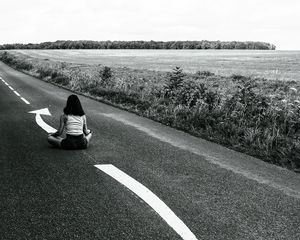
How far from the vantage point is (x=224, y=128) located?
10422 mm

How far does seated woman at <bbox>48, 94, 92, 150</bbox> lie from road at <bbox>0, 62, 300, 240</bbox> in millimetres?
182

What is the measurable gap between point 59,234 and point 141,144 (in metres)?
4.82

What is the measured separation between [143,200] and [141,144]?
3692mm

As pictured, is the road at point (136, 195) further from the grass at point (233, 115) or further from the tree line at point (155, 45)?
the tree line at point (155, 45)

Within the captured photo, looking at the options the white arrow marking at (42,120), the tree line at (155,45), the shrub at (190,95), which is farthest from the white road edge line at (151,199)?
the tree line at (155,45)

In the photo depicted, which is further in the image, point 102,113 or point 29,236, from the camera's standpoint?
point 102,113

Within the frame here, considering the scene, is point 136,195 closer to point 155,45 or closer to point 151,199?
point 151,199

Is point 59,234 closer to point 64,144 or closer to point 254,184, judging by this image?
point 254,184

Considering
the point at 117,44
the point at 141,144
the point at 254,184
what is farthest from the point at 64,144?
the point at 117,44

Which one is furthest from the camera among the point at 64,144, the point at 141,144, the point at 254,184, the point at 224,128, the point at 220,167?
the point at 224,128

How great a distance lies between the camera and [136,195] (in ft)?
17.4

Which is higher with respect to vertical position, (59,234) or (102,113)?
(59,234)

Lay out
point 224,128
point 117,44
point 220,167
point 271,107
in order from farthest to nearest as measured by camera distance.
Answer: point 117,44 → point 271,107 → point 224,128 → point 220,167

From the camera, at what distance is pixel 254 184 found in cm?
601
